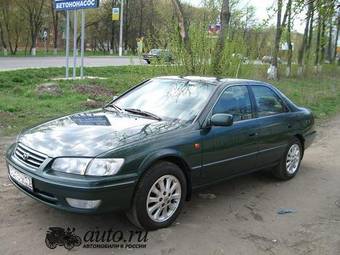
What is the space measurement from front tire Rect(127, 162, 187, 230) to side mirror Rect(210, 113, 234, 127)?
0.68 meters

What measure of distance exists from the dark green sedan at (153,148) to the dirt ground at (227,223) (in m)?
0.34

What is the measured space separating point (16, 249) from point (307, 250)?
2.72m

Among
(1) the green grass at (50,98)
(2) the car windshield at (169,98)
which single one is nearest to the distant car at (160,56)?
(1) the green grass at (50,98)

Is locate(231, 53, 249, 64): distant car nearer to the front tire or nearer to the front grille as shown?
the front tire

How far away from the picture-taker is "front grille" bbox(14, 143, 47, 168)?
417 centimetres

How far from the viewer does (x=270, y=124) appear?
19.6 feet

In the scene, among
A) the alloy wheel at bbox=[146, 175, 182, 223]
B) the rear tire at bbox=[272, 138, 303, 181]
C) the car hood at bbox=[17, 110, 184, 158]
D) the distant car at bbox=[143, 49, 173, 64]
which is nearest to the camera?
the car hood at bbox=[17, 110, 184, 158]

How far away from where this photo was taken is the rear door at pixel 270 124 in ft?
19.1

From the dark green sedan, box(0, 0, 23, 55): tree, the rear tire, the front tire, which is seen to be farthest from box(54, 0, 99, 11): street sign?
box(0, 0, 23, 55): tree

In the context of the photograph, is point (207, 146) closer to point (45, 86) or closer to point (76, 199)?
point (76, 199)

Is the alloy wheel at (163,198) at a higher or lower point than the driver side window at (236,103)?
lower

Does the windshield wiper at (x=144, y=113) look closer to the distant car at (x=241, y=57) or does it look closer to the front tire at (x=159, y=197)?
the front tire at (x=159, y=197)

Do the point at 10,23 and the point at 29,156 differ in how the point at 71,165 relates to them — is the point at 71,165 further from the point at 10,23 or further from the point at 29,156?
the point at 10,23

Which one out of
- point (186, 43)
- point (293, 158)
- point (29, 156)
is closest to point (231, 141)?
point (293, 158)
